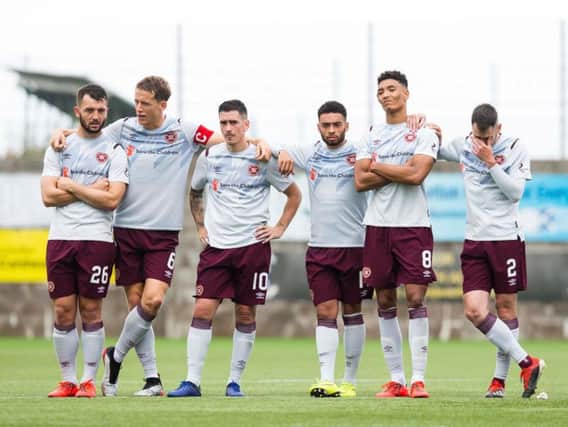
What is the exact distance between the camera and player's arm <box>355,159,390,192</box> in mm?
10648

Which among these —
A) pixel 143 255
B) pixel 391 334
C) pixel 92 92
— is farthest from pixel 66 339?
pixel 391 334

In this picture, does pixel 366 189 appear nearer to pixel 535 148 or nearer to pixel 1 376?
pixel 1 376

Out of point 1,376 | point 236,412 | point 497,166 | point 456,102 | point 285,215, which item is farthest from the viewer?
point 456,102

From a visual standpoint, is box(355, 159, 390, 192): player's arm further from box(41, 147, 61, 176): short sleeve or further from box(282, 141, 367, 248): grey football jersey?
box(41, 147, 61, 176): short sleeve

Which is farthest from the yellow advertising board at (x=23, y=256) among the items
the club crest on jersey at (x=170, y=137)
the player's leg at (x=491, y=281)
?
the player's leg at (x=491, y=281)

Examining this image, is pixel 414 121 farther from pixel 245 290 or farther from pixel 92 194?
pixel 92 194

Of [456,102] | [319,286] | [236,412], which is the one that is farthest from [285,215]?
[456,102]

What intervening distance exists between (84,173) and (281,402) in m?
2.42

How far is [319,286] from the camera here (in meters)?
11.1

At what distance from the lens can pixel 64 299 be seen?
34.7ft

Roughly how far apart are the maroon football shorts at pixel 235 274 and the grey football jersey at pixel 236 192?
7cm

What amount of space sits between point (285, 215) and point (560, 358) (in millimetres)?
7970

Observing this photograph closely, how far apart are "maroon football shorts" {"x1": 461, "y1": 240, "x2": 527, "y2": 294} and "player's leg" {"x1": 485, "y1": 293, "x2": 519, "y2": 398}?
11 cm

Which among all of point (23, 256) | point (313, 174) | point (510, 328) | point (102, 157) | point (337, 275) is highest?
point (102, 157)
